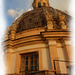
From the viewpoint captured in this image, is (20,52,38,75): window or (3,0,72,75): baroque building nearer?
(3,0,72,75): baroque building

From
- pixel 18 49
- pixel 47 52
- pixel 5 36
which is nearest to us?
pixel 47 52

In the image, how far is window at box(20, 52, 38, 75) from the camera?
30.4ft

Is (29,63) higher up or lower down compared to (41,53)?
lower down

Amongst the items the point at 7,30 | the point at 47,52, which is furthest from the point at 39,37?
the point at 7,30

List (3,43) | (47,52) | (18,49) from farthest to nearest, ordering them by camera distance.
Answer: (3,43)
(18,49)
(47,52)

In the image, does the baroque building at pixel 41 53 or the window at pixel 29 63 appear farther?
the window at pixel 29 63

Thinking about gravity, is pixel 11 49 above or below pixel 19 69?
above

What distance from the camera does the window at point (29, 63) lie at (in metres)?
9.27

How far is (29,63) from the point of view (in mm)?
9523

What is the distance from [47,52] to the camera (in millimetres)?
9297

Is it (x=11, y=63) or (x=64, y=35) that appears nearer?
(x=64, y=35)

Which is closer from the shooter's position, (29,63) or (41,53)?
(41,53)

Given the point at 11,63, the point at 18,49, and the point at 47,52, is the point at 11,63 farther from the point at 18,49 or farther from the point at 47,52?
the point at 47,52

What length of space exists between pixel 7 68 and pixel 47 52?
424 centimetres
